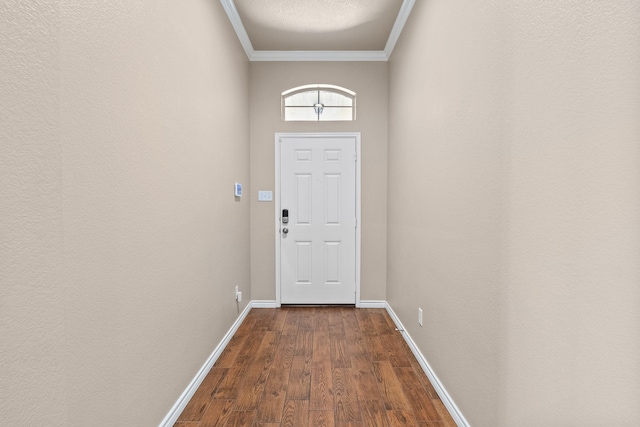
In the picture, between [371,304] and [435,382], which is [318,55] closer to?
[371,304]

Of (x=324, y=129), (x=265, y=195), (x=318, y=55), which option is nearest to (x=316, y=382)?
(x=265, y=195)

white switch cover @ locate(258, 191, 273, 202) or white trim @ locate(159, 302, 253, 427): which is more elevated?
white switch cover @ locate(258, 191, 273, 202)

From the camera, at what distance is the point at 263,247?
13.9 ft

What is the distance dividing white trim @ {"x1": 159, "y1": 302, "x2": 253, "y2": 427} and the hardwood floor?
0.04 meters

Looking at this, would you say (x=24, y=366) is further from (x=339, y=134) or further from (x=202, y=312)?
(x=339, y=134)

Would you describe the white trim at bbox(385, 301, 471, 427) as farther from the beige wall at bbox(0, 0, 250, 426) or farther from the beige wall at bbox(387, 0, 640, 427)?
the beige wall at bbox(0, 0, 250, 426)

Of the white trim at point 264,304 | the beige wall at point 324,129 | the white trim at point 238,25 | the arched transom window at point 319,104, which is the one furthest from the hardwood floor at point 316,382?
the white trim at point 238,25

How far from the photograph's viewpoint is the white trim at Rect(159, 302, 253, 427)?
6.46 feet

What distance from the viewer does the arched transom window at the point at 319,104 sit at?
167 inches

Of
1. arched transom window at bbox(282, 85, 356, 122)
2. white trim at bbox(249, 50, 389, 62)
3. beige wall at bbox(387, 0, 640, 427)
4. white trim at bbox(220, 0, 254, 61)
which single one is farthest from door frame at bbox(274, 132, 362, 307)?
beige wall at bbox(387, 0, 640, 427)

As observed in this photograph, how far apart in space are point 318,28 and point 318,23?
0.10m

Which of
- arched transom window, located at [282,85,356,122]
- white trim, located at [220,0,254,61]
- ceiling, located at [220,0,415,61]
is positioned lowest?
arched transom window, located at [282,85,356,122]

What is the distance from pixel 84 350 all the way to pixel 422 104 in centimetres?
255

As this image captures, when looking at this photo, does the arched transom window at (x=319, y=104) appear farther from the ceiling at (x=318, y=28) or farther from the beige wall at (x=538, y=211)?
the beige wall at (x=538, y=211)
